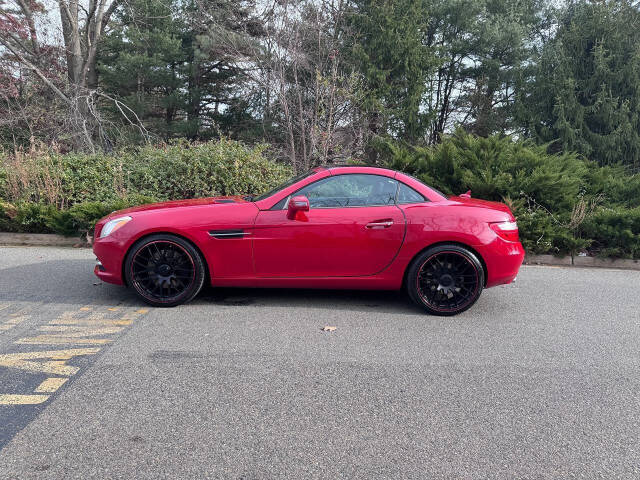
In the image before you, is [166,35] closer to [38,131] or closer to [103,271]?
[38,131]

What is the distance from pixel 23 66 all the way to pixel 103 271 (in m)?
17.9

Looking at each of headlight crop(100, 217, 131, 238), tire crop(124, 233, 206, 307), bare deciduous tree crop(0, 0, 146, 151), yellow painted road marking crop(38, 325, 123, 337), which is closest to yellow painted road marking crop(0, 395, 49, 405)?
yellow painted road marking crop(38, 325, 123, 337)

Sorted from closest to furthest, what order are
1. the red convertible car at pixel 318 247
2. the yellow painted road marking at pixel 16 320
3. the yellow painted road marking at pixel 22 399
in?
the yellow painted road marking at pixel 22 399, the yellow painted road marking at pixel 16 320, the red convertible car at pixel 318 247

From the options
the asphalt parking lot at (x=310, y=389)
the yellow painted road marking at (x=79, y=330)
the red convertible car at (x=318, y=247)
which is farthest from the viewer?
the red convertible car at (x=318, y=247)

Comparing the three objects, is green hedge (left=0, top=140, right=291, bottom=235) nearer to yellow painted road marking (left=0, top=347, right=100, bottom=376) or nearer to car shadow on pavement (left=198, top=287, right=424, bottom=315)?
car shadow on pavement (left=198, top=287, right=424, bottom=315)

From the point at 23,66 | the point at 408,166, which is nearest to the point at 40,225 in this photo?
the point at 408,166

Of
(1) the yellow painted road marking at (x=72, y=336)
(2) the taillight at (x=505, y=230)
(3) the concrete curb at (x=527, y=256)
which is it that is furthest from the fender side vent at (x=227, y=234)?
(3) the concrete curb at (x=527, y=256)

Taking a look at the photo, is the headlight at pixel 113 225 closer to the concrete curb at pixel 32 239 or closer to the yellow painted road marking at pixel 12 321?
the yellow painted road marking at pixel 12 321

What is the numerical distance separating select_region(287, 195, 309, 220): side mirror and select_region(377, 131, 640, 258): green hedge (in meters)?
4.68

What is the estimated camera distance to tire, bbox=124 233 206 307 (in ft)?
14.8

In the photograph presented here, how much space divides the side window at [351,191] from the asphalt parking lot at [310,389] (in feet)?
3.60

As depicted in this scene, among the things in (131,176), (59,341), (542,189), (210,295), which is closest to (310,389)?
(59,341)

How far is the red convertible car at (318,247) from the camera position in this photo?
4492 millimetres

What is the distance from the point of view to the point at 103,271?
461 cm
